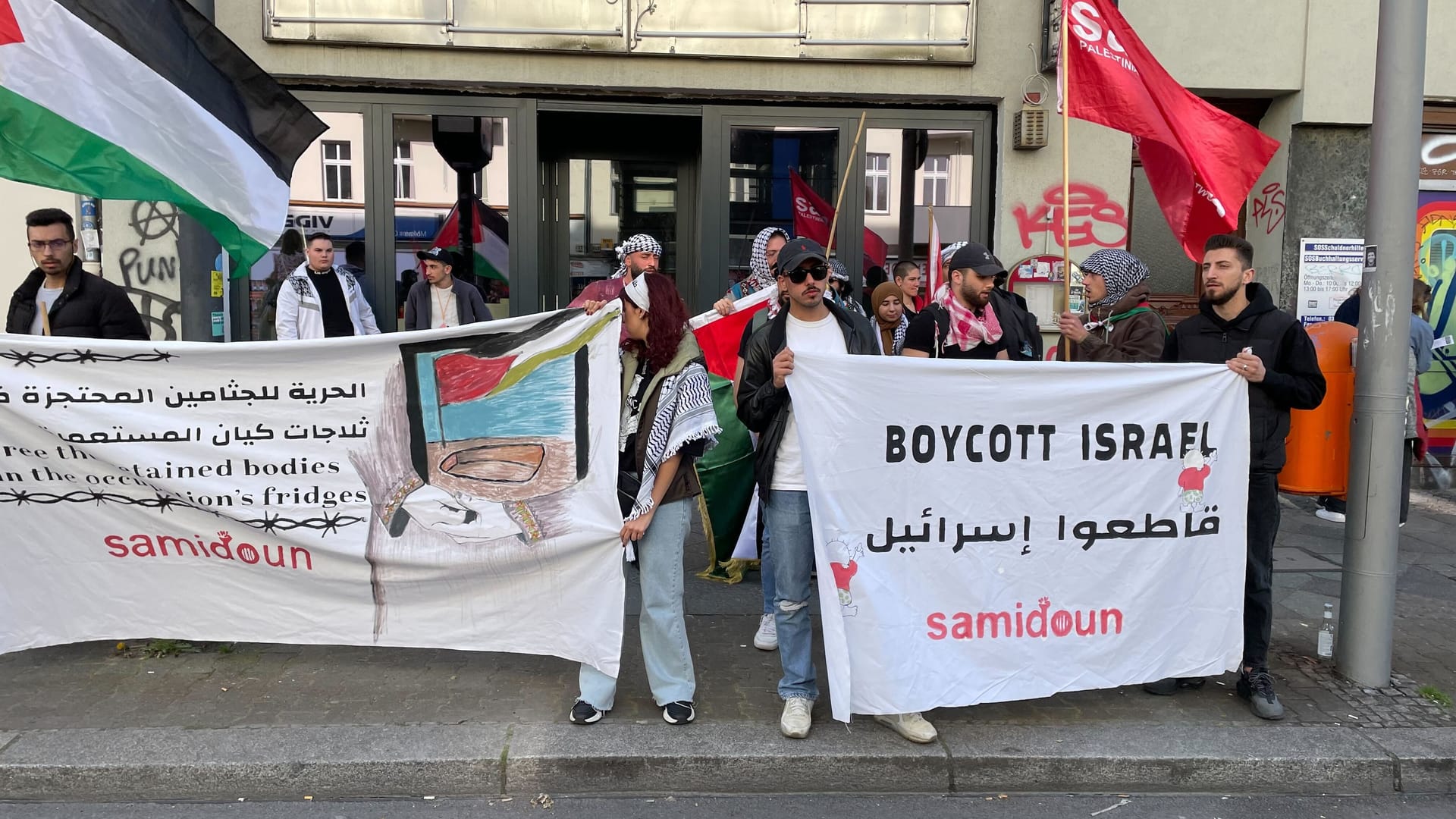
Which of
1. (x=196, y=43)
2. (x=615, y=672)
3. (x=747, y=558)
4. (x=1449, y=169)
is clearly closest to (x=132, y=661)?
(x=615, y=672)

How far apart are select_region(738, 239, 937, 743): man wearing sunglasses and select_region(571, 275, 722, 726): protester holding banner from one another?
8.7 inches

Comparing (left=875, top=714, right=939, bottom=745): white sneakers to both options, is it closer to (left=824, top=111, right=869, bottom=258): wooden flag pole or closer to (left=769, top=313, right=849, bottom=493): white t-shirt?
(left=769, top=313, right=849, bottom=493): white t-shirt

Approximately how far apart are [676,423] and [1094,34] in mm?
2863

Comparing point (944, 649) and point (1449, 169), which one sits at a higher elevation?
point (1449, 169)

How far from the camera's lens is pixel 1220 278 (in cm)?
423

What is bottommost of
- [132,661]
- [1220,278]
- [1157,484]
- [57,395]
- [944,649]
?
[132,661]

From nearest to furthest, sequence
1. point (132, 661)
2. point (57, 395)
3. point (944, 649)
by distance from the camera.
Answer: point (944, 649)
point (57, 395)
point (132, 661)

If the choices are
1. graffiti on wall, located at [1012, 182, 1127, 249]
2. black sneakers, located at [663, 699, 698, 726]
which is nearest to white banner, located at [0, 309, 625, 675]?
black sneakers, located at [663, 699, 698, 726]

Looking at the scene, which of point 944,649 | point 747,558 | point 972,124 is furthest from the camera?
point 972,124

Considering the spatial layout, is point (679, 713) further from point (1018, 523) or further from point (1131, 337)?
point (1131, 337)

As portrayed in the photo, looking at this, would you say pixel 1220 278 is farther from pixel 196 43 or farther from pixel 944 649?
pixel 196 43

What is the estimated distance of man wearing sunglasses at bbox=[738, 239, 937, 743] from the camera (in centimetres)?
399

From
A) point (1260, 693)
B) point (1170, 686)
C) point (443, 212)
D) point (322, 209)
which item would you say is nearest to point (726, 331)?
point (1170, 686)

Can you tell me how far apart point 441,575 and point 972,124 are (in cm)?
627
